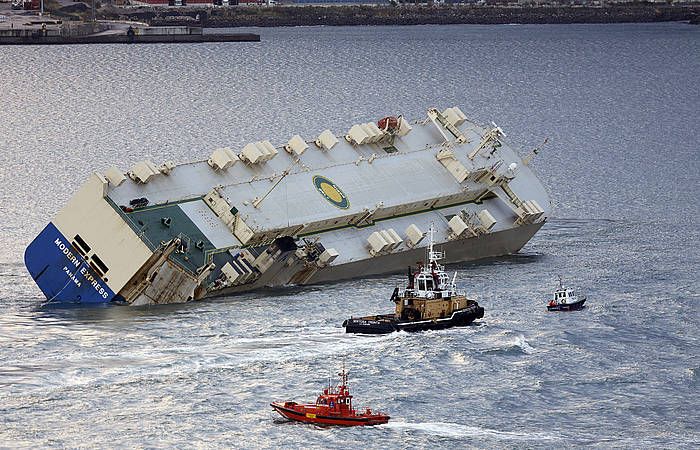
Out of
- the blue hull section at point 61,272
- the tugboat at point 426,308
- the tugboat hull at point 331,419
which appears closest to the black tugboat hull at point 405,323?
the tugboat at point 426,308

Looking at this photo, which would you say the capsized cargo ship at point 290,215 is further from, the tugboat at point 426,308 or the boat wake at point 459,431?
the boat wake at point 459,431

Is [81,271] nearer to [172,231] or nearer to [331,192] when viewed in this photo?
[172,231]

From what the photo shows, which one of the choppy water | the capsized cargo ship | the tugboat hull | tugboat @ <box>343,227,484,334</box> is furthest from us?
the capsized cargo ship

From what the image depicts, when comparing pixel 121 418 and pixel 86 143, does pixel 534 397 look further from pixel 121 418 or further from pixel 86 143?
pixel 86 143

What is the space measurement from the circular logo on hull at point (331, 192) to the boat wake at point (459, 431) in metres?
23.7

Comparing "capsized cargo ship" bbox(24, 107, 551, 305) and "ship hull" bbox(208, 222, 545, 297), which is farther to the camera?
"ship hull" bbox(208, 222, 545, 297)

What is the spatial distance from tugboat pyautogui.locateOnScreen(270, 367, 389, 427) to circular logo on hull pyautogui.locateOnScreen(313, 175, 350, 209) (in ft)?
76.2

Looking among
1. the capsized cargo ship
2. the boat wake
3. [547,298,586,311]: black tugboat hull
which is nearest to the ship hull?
the capsized cargo ship

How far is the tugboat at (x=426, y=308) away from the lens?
252 ft

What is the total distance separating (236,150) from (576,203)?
91.5ft

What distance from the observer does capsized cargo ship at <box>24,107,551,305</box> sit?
8194 cm

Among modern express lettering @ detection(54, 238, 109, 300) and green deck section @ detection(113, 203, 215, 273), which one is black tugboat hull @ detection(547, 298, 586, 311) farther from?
modern express lettering @ detection(54, 238, 109, 300)

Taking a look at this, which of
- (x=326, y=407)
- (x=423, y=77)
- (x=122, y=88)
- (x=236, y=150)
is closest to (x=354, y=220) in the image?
(x=326, y=407)

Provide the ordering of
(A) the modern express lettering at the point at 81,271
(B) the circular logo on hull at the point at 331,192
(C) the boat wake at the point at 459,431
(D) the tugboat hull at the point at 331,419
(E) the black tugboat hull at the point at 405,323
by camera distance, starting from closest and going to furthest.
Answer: (C) the boat wake at the point at 459,431 → (D) the tugboat hull at the point at 331,419 → (E) the black tugboat hull at the point at 405,323 → (A) the modern express lettering at the point at 81,271 → (B) the circular logo on hull at the point at 331,192
